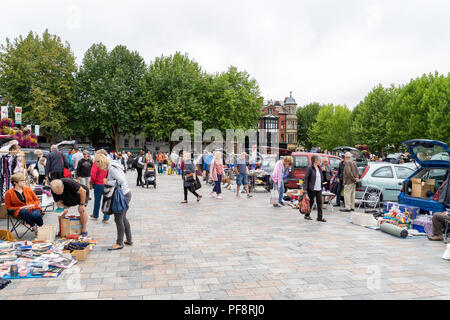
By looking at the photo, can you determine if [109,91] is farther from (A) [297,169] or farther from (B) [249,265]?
(B) [249,265]

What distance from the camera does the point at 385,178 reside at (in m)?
11.8

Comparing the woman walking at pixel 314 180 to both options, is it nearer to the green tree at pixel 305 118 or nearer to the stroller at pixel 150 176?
the stroller at pixel 150 176

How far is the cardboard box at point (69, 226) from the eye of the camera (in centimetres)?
705

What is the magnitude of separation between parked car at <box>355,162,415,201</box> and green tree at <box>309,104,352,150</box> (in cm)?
4977

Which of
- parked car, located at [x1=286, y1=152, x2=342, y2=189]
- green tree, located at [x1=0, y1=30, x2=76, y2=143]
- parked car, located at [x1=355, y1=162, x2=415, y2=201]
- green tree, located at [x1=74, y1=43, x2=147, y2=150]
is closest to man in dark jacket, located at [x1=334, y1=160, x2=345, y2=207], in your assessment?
parked car, located at [x1=355, y1=162, x2=415, y2=201]

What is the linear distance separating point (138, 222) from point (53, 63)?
3908cm

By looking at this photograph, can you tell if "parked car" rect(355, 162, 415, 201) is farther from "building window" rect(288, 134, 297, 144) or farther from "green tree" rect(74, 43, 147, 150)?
"building window" rect(288, 134, 297, 144)

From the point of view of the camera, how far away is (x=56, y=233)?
7.16 m

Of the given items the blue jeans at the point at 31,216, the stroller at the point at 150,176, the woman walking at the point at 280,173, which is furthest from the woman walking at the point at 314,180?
the stroller at the point at 150,176

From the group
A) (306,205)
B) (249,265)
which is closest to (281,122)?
(306,205)

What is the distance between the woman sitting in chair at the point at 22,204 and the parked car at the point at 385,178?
1009cm

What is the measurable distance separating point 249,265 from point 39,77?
140 feet

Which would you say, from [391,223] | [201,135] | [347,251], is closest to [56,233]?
[347,251]
